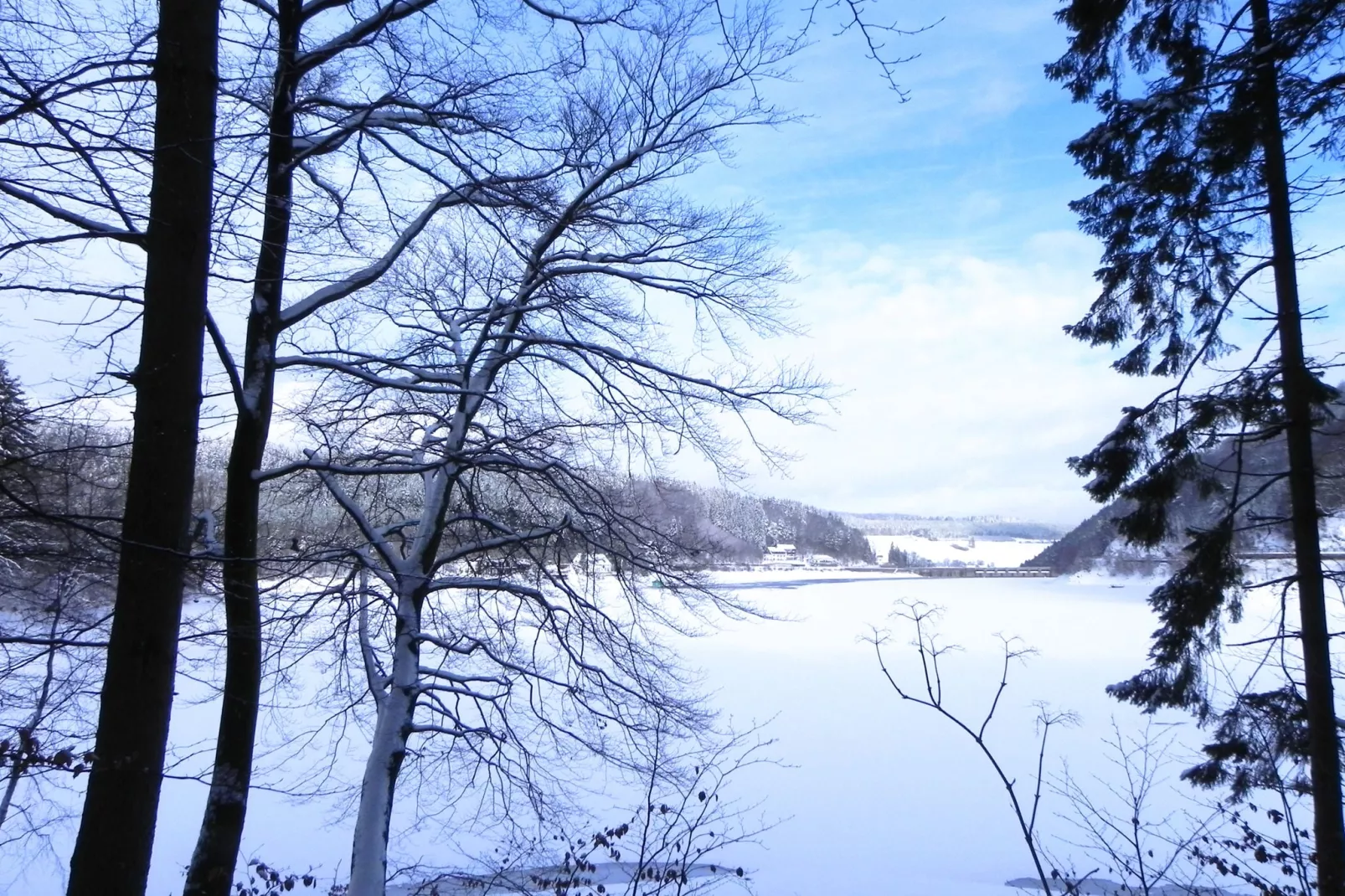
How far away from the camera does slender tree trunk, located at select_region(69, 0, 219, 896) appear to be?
8.03 feet

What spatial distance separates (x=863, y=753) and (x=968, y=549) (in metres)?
32.7

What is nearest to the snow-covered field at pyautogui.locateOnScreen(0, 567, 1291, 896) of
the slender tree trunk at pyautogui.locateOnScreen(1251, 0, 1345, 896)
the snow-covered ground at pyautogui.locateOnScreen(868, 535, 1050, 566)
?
the slender tree trunk at pyautogui.locateOnScreen(1251, 0, 1345, 896)

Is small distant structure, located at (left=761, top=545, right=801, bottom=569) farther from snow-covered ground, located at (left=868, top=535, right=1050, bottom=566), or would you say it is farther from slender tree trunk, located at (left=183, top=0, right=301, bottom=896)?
snow-covered ground, located at (left=868, top=535, right=1050, bottom=566)

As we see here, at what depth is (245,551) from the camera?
4.71 metres

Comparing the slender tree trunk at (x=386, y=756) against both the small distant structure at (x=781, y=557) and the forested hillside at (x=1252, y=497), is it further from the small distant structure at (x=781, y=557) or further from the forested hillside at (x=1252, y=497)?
the forested hillside at (x=1252, y=497)

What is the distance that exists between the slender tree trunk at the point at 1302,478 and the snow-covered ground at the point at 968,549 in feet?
91.5

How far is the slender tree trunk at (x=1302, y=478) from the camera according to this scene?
178 inches

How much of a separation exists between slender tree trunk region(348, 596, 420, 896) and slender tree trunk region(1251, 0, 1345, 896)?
5.20m

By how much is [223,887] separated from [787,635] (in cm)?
2067

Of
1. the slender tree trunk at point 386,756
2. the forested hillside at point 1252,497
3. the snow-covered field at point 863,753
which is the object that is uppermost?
the forested hillside at point 1252,497

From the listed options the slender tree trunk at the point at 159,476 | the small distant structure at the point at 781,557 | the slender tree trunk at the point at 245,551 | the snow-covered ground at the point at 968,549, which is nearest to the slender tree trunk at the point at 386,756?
the slender tree trunk at the point at 245,551

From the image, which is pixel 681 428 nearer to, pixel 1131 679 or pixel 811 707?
pixel 1131 679

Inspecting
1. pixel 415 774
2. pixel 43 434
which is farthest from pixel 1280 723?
pixel 415 774

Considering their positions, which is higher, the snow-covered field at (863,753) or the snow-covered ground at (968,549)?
the snow-covered ground at (968,549)
